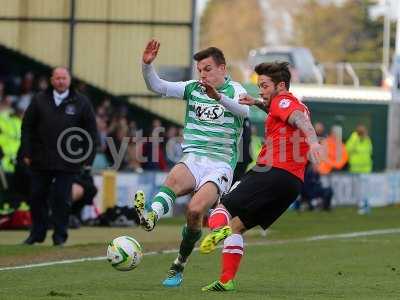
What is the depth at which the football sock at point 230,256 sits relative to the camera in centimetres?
1148

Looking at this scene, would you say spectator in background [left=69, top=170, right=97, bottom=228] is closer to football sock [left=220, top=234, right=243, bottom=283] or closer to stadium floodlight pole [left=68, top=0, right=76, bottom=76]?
football sock [left=220, top=234, right=243, bottom=283]

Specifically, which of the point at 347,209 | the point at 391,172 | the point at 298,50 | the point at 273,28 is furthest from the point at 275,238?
the point at 273,28

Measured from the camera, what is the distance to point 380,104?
40125 millimetres

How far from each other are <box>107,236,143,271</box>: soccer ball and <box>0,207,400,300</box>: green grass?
22 cm

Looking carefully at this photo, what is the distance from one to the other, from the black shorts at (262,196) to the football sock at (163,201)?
612 mm

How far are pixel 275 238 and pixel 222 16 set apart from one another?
80375 millimetres

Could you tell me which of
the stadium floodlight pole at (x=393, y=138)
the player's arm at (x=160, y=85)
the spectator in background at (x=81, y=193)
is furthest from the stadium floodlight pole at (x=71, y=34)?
the player's arm at (x=160, y=85)

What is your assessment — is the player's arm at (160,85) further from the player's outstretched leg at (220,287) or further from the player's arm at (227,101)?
the player's outstretched leg at (220,287)

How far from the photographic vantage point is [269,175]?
11617 mm

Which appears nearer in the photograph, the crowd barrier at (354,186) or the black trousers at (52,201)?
the black trousers at (52,201)

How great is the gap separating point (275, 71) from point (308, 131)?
810 millimetres

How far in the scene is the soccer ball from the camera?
11.5m

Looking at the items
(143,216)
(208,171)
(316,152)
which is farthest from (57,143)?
(316,152)

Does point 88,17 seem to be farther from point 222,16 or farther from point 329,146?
point 222,16
